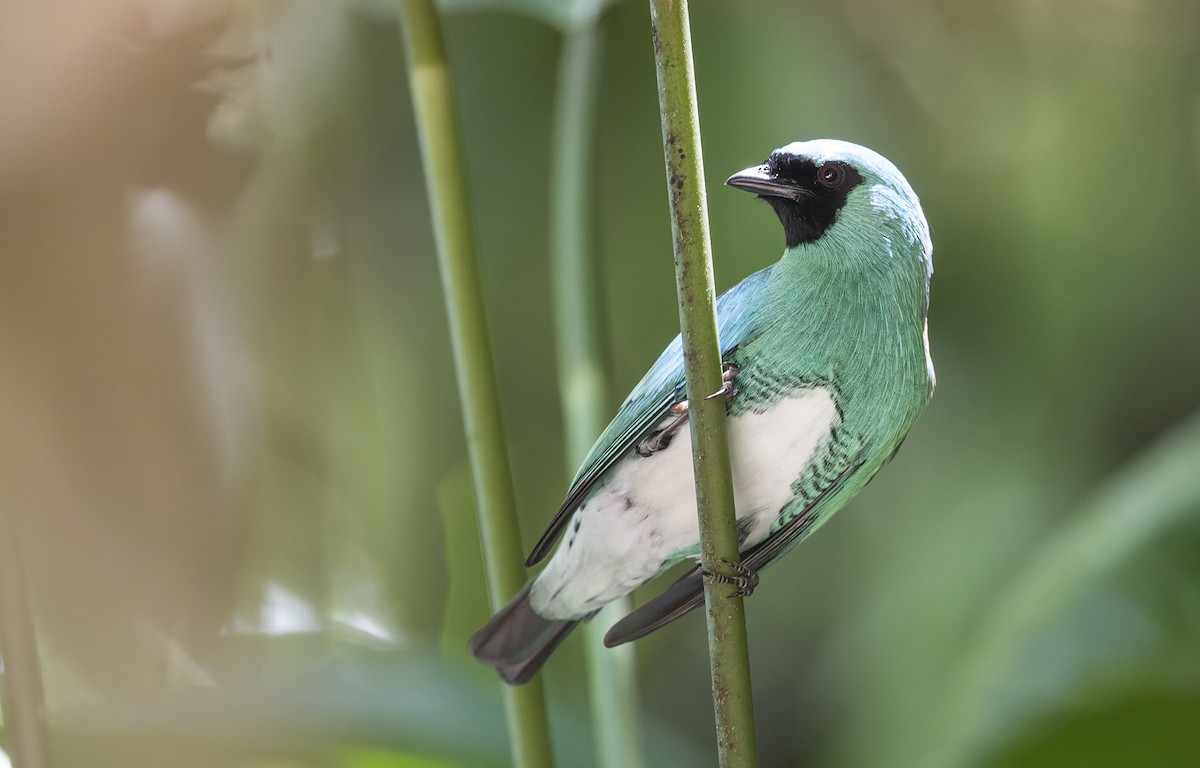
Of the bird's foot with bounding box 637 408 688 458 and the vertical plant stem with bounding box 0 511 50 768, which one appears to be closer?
the bird's foot with bounding box 637 408 688 458

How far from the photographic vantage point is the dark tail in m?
1.11

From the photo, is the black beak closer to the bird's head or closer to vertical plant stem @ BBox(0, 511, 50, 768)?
the bird's head

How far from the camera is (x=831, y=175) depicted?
37.4 inches

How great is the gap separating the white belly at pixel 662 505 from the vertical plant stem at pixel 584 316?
0.96 ft

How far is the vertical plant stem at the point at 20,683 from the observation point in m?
1.20

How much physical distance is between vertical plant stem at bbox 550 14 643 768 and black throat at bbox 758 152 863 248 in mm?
502

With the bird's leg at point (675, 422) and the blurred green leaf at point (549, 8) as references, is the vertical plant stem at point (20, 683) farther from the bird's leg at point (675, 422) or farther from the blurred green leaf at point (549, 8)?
the blurred green leaf at point (549, 8)

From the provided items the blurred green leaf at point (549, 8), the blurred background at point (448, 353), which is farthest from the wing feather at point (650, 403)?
the blurred green leaf at point (549, 8)

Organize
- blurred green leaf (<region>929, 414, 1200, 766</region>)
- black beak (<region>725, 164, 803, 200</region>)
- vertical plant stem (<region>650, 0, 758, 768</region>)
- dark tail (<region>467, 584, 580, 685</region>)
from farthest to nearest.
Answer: blurred green leaf (<region>929, 414, 1200, 766</region>)
dark tail (<region>467, 584, 580, 685</region>)
black beak (<region>725, 164, 803, 200</region>)
vertical plant stem (<region>650, 0, 758, 768</region>)

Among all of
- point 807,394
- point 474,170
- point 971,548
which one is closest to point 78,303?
point 474,170

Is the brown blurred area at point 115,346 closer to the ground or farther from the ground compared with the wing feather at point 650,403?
farther from the ground

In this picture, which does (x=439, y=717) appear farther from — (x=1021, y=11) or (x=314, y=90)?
(x=1021, y=11)

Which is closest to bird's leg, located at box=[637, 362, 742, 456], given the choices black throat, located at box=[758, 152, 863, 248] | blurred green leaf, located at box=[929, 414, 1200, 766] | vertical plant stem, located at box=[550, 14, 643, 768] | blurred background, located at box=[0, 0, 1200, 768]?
black throat, located at box=[758, 152, 863, 248]

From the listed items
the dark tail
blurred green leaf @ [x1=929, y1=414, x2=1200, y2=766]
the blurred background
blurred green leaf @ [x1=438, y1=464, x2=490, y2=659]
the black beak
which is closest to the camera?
the black beak
